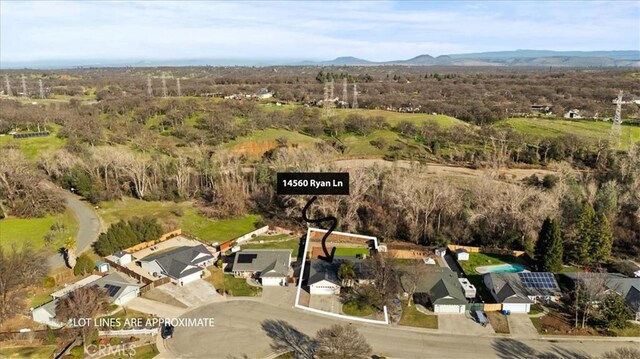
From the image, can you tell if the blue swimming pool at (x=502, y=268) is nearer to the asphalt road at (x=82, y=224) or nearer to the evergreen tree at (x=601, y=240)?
the evergreen tree at (x=601, y=240)

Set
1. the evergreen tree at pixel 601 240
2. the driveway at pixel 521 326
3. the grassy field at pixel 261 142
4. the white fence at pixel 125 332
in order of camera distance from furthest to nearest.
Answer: the grassy field at pixel 261 142
the evergreen tree at pixel 601 240
the driveway at pixel 521 326
the white fence at pixel 125 332

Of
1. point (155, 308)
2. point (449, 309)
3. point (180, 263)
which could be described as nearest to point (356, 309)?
point (449, 309)

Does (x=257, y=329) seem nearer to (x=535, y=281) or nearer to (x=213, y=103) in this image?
(x=535, y=281)

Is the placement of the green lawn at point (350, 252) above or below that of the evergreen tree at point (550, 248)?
below

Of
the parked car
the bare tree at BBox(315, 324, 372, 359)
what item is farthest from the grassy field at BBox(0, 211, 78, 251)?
the bare tree at BBox(315, 324, 372, 359)

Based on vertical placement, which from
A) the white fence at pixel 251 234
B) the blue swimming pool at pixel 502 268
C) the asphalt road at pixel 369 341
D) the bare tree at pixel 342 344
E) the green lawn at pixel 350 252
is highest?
the bare tree at pixel 342 344

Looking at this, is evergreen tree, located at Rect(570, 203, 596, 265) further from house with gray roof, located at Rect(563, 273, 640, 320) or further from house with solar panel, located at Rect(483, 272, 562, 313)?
house with solar panel, located at Rect(483, 272, 562, 313)

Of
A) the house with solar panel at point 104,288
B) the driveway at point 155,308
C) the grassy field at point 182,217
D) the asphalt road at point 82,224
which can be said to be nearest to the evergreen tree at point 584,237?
the grassy field at point 182,217
